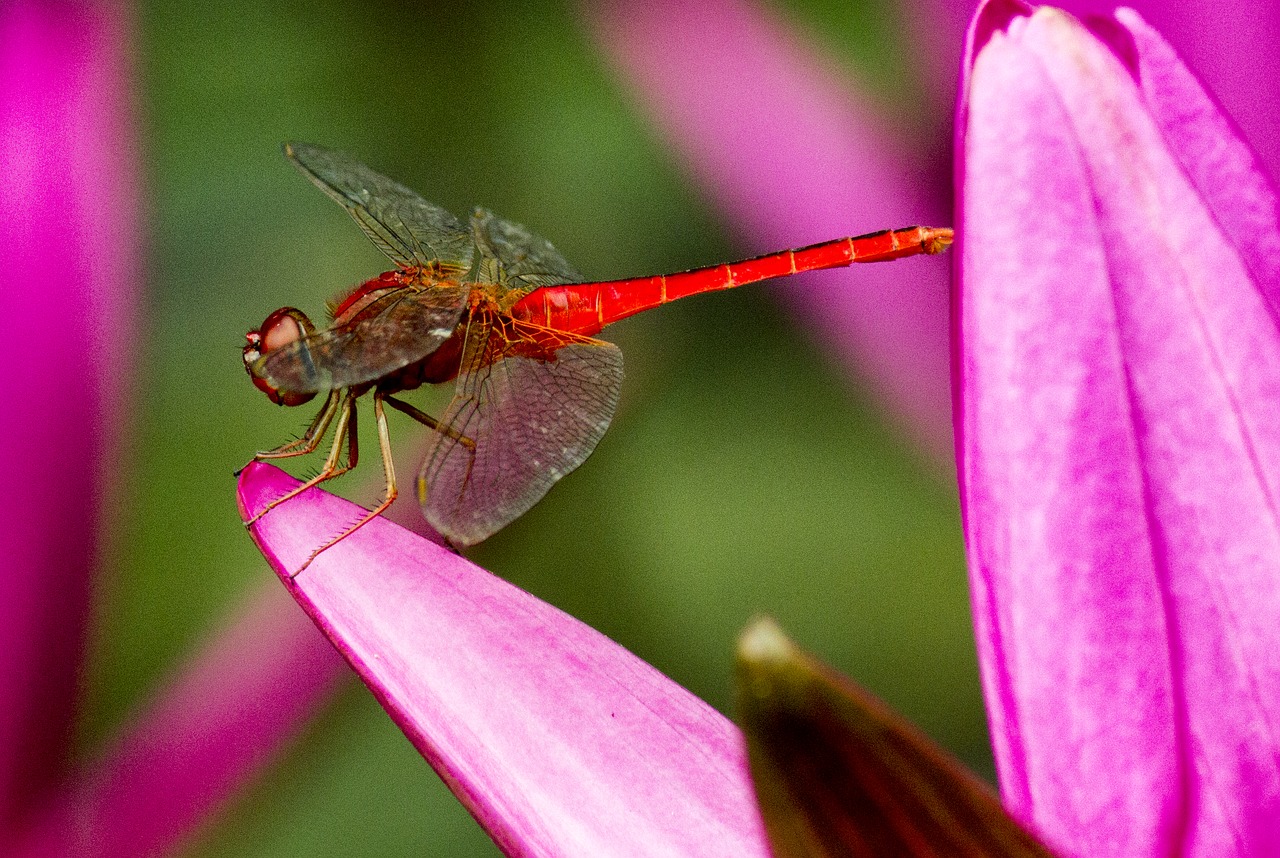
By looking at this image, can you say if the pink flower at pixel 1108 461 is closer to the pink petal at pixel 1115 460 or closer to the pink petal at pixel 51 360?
the pink petal at pixel 1115 460

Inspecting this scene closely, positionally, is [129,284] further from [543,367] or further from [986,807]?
[986,807]

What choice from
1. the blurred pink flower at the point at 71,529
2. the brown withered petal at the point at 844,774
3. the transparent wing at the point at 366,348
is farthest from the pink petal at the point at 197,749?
the brown withered petal at the point at 844,774

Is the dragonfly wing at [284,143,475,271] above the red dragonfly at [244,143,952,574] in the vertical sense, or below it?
above

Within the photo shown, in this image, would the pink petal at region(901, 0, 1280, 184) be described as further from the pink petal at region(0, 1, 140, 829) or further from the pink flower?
the pink petal at region(0, 1, 140, 829)

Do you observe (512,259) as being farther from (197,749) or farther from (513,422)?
(197,749)

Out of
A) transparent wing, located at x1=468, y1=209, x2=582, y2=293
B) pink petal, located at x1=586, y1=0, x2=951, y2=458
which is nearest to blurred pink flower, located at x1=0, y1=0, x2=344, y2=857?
transparent wing, located at x1=468, y1=209, x2=582, y2=293

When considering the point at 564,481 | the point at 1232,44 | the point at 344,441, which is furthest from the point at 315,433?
the point at 1232,44

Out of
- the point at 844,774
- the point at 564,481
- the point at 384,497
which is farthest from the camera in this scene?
the point at 564,481

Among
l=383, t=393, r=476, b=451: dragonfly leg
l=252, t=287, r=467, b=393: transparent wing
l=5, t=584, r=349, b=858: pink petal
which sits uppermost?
l=252, t=287, r=467, b=393: transparent wing
